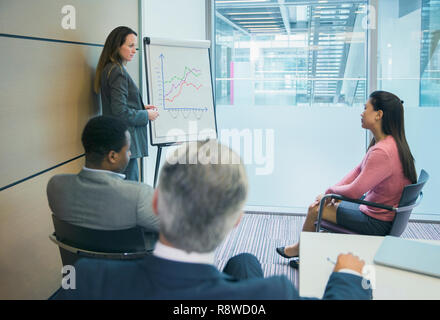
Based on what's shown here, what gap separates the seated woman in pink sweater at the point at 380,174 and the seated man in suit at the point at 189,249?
174 cm

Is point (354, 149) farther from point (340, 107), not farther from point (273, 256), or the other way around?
point (273, 256)

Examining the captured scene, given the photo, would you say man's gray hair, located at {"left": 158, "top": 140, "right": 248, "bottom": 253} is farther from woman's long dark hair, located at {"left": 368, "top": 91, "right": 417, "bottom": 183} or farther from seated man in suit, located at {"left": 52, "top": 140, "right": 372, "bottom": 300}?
woman's long dark hair, located at {"left": 368, "top": 91, "right": 417, "bottom": 183}

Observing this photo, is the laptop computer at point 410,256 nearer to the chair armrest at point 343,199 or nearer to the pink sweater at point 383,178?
the chair armrest at point 343,199

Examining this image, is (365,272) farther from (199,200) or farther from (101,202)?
(101,202)

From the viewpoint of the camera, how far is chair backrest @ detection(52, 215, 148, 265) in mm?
1547

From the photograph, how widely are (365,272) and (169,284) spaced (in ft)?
2.40

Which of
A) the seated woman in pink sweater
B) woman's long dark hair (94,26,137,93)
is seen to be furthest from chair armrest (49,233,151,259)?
woman's long dark hair (94,26,137,93)

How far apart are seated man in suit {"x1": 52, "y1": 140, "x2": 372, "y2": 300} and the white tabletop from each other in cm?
44

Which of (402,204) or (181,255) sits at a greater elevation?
(181,255)

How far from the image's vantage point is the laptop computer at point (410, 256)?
136 centimetres

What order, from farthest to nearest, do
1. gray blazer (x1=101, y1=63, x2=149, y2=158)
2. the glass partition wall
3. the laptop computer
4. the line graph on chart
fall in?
the glass partition wall → the line graph on chart → gray blazer (x1=101, y1=63, x2=149, y2=158) → the laptop computer

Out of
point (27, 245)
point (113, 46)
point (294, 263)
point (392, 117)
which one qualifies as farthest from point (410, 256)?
point (113, 46)

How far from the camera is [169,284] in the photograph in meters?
0.86

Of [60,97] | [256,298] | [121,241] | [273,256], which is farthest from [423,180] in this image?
[60,97]
